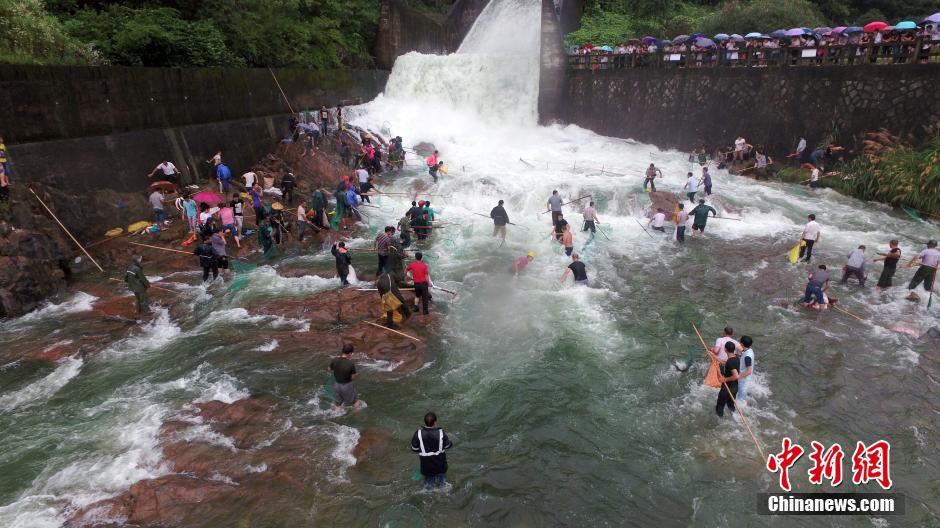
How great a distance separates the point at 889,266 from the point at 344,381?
12.7 meters

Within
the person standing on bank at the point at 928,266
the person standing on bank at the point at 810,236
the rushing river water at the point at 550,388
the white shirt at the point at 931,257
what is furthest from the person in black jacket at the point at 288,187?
the white shirt at the point at 931,257

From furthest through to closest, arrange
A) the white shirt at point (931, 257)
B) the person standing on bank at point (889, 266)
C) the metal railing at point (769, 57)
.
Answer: the metal railing at point (769, 57) < the person standing on bank at point (889, 266) < the white shirt at point (931, 257)

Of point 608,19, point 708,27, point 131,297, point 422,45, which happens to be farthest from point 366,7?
point 131,297

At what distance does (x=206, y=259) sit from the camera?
42.7 feet

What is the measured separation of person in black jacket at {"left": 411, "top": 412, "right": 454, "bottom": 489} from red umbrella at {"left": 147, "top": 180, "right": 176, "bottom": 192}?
13299 millimetres

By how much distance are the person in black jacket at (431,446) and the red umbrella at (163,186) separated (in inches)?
524

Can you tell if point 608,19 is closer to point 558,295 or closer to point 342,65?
point 342,65

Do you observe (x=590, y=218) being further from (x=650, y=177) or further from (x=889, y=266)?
(x=889, y=266)

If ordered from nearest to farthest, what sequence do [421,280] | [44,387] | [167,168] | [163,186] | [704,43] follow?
[44,387]
[421,280]
[163,186]
[167,168]
[704,43]

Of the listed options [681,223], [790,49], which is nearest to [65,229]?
[681,223]

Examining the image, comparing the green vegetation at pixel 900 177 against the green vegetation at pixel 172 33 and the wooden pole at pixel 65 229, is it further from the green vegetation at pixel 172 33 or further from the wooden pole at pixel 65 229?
the wooden pole at pixel 65 229

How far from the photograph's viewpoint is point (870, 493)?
7238 millimetres

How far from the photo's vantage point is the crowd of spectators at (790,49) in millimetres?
17906

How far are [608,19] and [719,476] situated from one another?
32.6 metres
